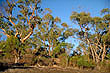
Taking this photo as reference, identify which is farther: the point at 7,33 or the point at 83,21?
the point at 83,21

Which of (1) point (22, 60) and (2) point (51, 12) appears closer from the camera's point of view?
(1) point (22, 60)

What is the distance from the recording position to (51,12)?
24484 millimetres

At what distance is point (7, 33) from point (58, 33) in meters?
12.3

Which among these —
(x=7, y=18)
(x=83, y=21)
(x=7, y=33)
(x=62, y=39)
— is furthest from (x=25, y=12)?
(x=62, y=39)

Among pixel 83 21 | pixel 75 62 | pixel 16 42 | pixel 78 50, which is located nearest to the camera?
pixel 16 42

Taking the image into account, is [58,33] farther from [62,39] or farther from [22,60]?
[22,60]

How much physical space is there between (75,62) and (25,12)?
10.2 m

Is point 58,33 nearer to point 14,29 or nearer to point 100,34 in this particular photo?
point 100,34

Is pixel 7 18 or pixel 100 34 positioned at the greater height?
pixel 7 18

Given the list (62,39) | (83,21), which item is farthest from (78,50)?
(83,21)

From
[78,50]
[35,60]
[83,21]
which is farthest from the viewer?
[78,50]

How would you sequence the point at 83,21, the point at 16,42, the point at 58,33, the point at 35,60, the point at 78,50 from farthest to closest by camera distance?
the point at 58,33 < the point at 78,50 < the point at 83,21 < the point at 35,60 < the point at 16,42

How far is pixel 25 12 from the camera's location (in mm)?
17359

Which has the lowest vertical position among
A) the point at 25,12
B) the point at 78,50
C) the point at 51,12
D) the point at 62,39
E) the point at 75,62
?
the point at 75,62
